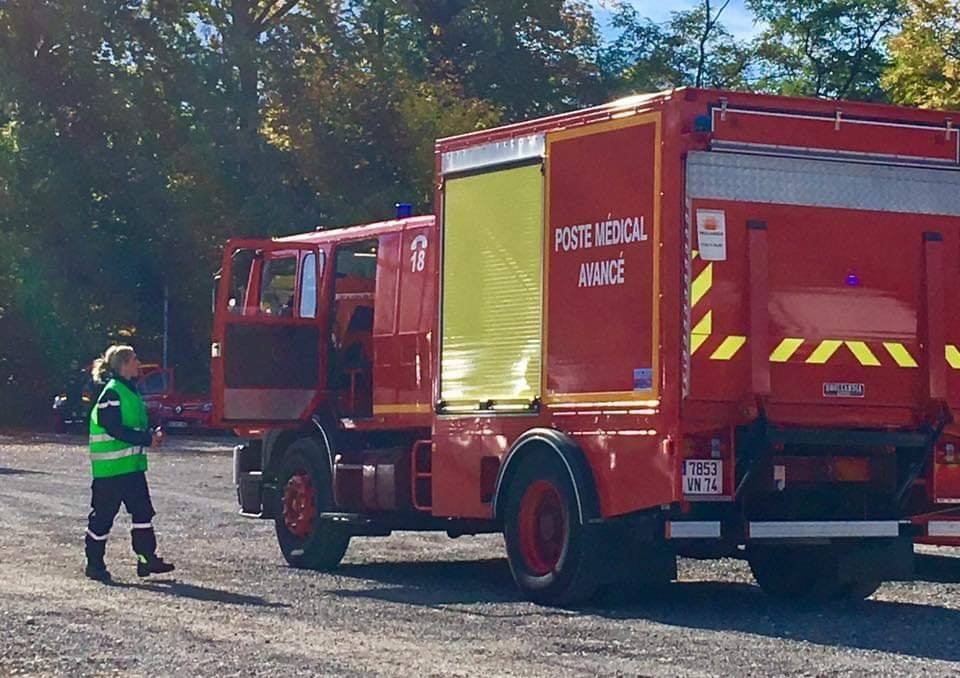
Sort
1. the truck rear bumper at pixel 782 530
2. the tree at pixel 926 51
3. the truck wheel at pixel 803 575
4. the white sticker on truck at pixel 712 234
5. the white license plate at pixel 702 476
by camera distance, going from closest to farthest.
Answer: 1. the white license plate at pixel 702 476
2. the truck rear bumper at pixel 782 530
3. the white sticker on truck at pixel 712 234
4. the truck wheel at pixel 803 575
5. the tree at pixel 926 51

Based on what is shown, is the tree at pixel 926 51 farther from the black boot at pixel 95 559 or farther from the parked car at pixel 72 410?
the parked car at pixel 72 410

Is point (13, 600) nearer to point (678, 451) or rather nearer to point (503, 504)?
point (503, 504)

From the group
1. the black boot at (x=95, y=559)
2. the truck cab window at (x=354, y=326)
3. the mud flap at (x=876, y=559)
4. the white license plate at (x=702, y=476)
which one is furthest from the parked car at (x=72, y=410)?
the white license plate at (x=702, y=476)

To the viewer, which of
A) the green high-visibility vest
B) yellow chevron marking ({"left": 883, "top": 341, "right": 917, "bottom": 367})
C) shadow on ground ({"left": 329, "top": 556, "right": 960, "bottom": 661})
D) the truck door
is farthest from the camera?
the truck door

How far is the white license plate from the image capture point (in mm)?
12227

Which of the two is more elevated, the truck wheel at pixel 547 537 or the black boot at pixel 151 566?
the truck wheel at pixel 547 537

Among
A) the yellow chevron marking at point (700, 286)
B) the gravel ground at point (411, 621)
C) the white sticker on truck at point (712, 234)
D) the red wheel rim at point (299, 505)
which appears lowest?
the gravel ground at point (411, 621)

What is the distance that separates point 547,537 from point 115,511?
12.3 feet

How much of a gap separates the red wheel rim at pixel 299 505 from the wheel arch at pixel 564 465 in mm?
2892

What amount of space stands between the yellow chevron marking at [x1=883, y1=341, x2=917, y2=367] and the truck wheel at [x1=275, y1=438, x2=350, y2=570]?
494 centimetres

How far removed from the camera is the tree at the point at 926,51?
33375 mm

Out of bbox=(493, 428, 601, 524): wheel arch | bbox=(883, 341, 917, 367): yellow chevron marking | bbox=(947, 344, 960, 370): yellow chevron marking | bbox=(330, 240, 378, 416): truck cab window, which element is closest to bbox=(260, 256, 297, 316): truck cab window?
bbox=(330, 240, 378, 416): truck cab window

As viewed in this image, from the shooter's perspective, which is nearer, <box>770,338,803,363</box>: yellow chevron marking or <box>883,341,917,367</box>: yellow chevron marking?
<box>770,338,803,363</box>: yellow chevron marking

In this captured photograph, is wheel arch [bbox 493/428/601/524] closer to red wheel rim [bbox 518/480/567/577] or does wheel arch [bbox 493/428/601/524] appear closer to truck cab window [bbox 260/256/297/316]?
red wheel rim [bbox 518/480/567/577]
